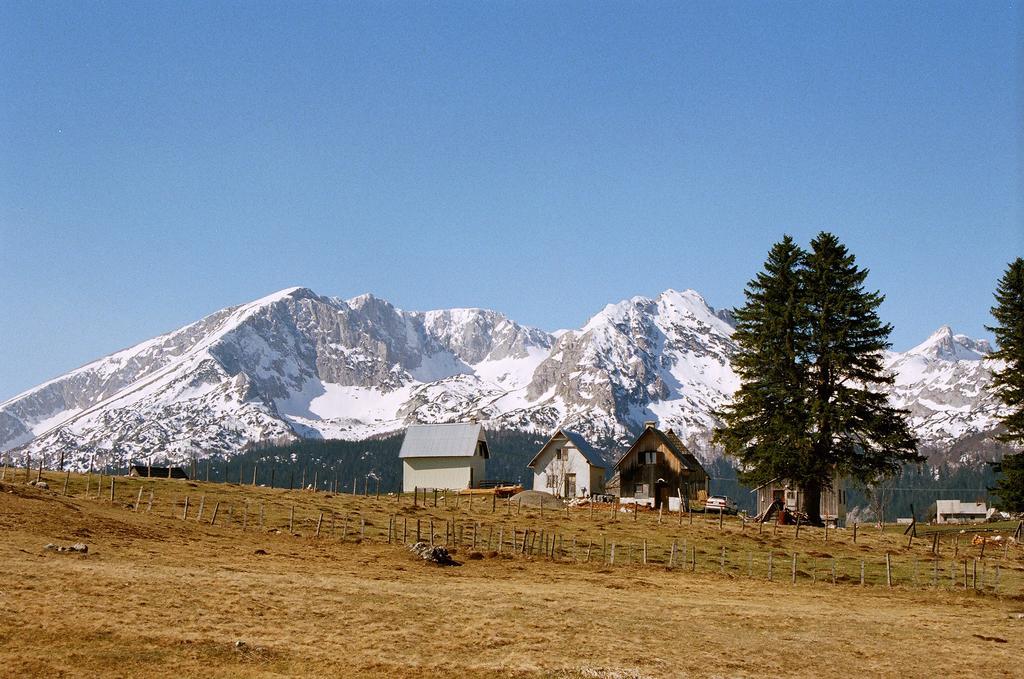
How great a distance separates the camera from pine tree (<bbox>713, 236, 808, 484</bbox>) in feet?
230

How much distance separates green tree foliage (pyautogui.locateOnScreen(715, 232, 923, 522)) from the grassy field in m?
8.21

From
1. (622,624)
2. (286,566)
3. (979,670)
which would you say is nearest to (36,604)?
(286,566)

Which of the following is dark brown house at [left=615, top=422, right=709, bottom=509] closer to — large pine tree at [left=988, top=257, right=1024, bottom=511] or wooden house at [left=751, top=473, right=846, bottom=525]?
wooden house at [left=751, top=473, right=846, bottom=525]

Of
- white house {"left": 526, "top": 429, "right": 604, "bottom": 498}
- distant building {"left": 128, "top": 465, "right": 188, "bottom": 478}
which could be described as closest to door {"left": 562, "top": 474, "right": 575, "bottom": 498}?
white house {"left": 526, "top": 429, "right": 604, "bottom": 498}

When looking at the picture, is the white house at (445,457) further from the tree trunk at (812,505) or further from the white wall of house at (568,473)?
the tree trunk at (812,505)

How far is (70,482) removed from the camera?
73188mm

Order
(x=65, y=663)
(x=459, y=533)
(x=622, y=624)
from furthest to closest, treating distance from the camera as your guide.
→ (x=459, y=533) < (x=622, y=624) < (x=65, y=663)

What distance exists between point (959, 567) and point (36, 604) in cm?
4838

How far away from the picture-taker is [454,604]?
1471 inches

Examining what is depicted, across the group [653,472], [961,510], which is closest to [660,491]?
[653,472]

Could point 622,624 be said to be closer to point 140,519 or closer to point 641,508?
point 140,519

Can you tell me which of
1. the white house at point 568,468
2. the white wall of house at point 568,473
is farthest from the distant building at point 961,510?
the white wall of house at point 568,473

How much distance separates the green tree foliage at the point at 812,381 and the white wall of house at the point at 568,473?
36566 mm

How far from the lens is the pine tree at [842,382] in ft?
228
